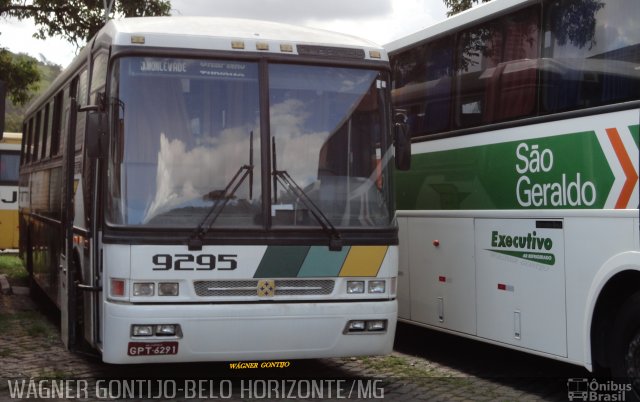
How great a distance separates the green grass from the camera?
19312mm

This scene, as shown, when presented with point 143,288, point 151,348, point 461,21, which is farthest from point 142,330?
point 461,21

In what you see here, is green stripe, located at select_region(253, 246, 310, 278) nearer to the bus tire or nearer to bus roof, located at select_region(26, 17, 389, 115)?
bus roof, located at select_region(26, 17, 389, 115)

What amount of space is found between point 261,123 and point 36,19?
16210 millimetres

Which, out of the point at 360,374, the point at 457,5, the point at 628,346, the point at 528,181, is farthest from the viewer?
the point at 457,5

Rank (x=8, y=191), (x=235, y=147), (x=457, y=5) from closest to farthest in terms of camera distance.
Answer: (x=235, y=147) < (x=457, y=5) < (x=8, y=191)

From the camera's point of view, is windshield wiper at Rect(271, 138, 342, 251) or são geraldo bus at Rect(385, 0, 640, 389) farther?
windshield wiper at Rect(271, 138, 342, 251)

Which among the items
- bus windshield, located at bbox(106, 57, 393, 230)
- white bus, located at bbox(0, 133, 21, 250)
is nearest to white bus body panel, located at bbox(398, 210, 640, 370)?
bus windshield, located at bbox(106, 57, 393, 230)

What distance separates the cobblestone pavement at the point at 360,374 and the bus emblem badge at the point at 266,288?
0.93 meters

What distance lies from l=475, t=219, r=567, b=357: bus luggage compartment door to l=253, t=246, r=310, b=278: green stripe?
1.93m

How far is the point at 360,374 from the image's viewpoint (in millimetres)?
9680

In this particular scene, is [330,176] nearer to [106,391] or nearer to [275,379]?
[275,379]

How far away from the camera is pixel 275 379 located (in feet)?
30.6

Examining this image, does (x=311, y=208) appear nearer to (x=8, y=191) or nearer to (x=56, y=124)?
(x=56, y=124)

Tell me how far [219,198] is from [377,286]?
158 centimetres
